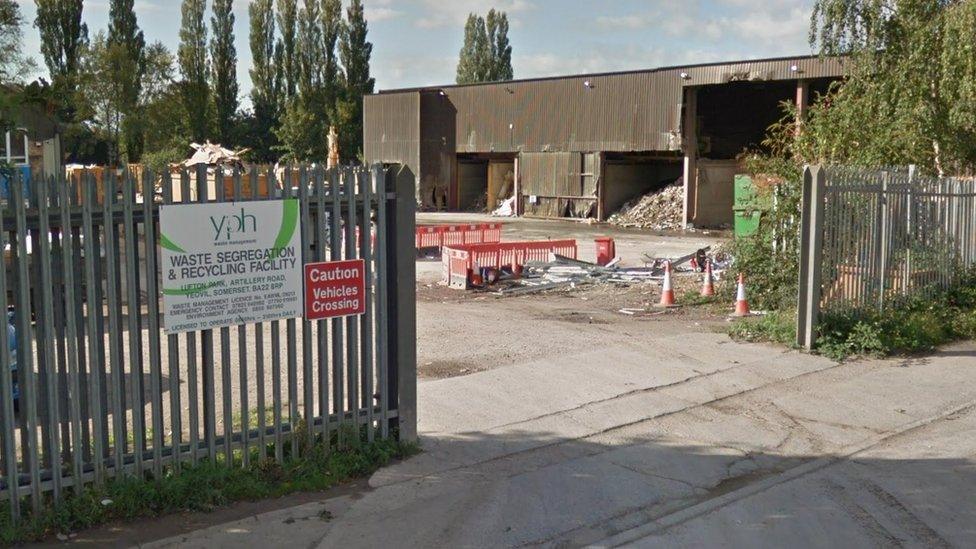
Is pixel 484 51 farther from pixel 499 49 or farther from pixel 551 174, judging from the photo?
pixel 551 174

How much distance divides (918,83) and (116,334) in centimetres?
1764

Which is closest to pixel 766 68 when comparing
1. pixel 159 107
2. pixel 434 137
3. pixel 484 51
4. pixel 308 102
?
pixel 434 137

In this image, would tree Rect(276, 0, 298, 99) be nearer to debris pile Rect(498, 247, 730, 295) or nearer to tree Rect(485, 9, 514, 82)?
tree Rect(485, 9, 514, 82)

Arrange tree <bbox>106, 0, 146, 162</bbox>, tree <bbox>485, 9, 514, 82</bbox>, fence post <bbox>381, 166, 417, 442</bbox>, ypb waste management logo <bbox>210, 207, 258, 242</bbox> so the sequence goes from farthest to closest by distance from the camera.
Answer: tree <bbox>485, 9, 514, 82</bbox>, tree <bbox>106, 0, 146, 162</bbox>, fence post <bbox>381, 166, 417, 442</bbox>, ypb waste management logo <bbox>210, 207, 258, 242</bbox>

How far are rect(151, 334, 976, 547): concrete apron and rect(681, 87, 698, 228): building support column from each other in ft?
96.7

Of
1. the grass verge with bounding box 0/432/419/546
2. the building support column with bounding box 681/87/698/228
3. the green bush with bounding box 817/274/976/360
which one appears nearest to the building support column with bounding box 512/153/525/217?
the building support column with bounding box 681/87/698/228

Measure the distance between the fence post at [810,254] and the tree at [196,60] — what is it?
5572 centimetres

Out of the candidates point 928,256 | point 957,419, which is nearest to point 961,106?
point 928,256

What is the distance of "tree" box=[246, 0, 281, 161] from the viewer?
68.5 metres

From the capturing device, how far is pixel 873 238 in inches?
487

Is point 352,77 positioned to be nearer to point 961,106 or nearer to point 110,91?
point 110,91

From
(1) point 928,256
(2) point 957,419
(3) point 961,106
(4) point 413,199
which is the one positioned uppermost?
(3) point 961,106

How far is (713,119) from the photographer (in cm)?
4284

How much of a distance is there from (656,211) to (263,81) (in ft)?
122
